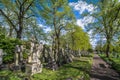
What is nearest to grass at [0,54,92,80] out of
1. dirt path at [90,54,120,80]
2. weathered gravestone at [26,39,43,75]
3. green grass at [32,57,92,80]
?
green grass at [32,57,92,80]

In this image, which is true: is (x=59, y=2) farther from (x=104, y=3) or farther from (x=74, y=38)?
(x=74, y=38)

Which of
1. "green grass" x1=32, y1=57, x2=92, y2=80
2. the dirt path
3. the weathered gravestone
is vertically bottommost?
the dirt path

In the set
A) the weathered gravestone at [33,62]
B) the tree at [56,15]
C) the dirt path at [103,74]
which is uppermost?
the tree at [56,15]

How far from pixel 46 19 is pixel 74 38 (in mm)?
21078

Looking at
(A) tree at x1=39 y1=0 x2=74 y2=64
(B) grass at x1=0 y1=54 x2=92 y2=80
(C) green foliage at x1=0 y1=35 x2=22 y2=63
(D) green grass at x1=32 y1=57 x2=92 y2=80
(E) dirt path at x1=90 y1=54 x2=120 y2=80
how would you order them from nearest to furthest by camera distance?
1. (B) grass at x1=0 y1=54 x2=92 y2=80
2. (D) green grass at x1=32 y1=57 x2=92 y2=80
3. (C) green foliage at x1=0 y1=35 x2=22 y2=63
4. (E) dirt path at x1=90 y1=54 x2=120 y2=80
5. (A) tree at x1=39 y1=0 x2=74 y2=64

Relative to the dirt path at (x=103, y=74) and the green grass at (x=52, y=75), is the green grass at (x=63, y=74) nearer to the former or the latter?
the green grass at (x=52, y=75)

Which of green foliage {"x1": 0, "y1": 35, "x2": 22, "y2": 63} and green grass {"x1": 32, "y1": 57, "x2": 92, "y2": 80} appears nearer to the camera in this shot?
green grass {"x1": 32, "y1": 57, "x2": 92, "y2": 80}

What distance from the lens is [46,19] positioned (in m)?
30.4

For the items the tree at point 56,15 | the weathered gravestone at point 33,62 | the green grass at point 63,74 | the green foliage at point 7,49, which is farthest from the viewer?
the tree at point 56,15

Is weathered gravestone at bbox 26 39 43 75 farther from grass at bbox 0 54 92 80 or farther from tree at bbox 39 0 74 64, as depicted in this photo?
tree at bbox 39 0 74 64

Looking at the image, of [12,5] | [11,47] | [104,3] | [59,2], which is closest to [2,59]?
→ [11,47]

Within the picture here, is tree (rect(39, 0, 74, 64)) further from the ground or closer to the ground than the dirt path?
further from the ground

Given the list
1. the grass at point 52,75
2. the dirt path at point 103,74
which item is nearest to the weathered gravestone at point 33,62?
the grass at point 52,75

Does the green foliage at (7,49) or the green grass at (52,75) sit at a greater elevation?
the green foliage at (7,49)
